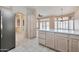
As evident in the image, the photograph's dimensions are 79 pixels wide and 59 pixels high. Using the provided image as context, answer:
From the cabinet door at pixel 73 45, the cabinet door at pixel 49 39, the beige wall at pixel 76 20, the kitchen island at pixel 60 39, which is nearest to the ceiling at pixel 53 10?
the beige wall at pixel 76 20

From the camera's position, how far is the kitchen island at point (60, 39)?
6.35 feet

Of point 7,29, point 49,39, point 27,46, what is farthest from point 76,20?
point 7,29

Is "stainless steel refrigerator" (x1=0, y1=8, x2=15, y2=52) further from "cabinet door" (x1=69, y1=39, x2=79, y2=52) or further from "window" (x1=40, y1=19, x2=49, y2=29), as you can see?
"cabinet door" (x1=69, y1=39, x2=79, y2=52)

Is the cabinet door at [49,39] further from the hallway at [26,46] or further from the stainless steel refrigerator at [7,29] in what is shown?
the stainless steel refrigerator at [7,29]

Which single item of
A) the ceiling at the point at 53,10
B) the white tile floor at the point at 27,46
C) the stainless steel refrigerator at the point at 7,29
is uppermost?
the ceiling at the point at 53,10

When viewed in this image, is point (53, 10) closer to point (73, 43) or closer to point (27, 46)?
point (73, 43)

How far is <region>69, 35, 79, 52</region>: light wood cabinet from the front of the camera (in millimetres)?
1905

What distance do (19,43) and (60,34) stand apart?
99 centimetres

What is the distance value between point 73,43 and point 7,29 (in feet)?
4.92

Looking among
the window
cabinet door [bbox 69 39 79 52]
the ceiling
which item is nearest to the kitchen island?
cabinet door [bbox 69 39 79 52]

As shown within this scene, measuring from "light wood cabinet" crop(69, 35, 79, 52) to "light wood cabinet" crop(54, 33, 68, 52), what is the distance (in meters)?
0.10
